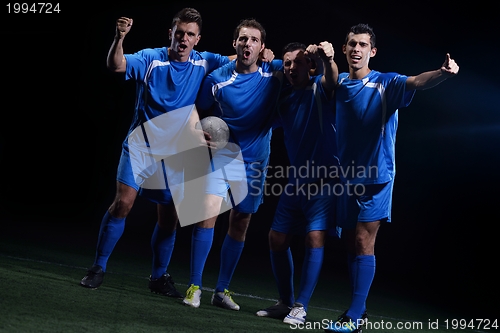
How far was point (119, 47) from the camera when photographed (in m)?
3.42

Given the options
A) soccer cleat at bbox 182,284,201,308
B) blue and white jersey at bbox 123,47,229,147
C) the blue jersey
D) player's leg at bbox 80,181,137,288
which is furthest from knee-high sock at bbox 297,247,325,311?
blue and white jersey at bbox 123,47,229,147

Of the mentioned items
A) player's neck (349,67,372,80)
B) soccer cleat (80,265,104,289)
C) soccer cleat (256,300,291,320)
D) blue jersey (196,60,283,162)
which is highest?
player's neck (349,67,372,80)

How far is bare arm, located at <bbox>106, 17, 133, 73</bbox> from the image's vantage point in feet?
10.9

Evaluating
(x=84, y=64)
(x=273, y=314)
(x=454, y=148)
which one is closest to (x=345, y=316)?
(x=273, y=314)

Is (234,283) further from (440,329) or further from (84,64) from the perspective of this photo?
(84,64)

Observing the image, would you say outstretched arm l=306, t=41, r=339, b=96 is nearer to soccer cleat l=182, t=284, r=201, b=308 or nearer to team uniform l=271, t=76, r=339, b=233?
team uniform l=271, t=76, r=339, b=233

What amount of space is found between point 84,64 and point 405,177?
14.0 feet

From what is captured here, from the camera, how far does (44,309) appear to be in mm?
2637

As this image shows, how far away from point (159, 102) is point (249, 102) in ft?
1.74

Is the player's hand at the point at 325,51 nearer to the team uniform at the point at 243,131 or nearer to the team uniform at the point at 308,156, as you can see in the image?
the team uniform at the point at 308,156

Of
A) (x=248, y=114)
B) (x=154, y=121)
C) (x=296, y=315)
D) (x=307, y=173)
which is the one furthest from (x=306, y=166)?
(x=154, y=121)

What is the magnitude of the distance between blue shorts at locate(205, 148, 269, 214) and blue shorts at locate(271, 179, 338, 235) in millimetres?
200

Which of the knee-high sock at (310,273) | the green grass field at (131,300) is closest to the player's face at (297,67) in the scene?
the knee-high sock at (310,273)

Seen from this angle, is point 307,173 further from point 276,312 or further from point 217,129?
point 276,312
